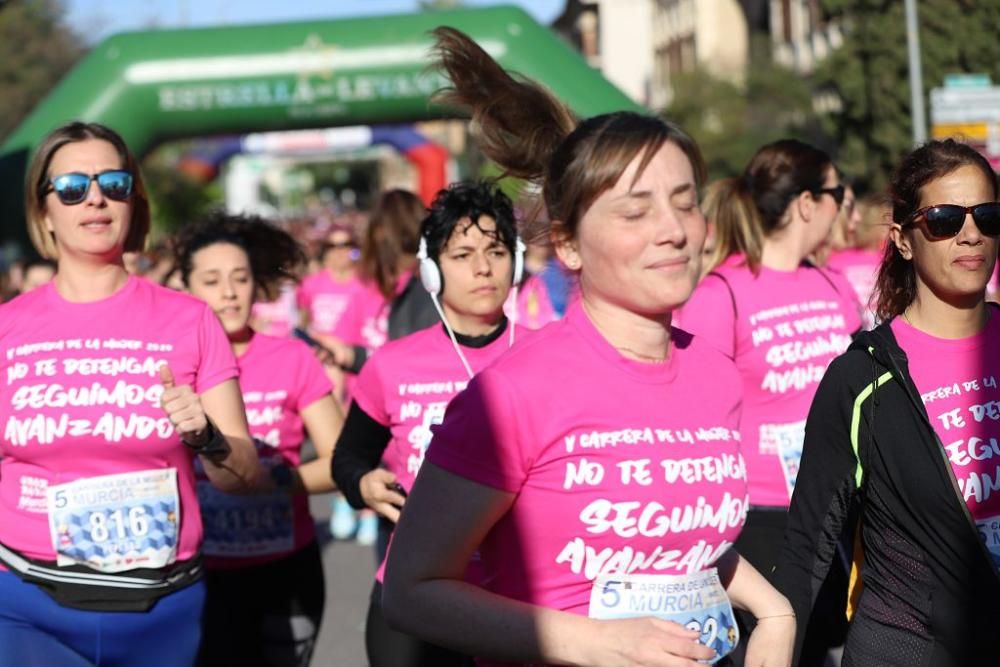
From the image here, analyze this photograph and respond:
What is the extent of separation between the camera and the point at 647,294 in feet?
8.66

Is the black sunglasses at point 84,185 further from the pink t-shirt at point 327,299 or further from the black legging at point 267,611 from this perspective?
the pink t-shirt at point 327,299

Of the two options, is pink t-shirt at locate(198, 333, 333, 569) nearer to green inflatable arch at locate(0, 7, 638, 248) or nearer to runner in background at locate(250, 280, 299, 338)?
runner in background at locate(250, 280, 299, 338)

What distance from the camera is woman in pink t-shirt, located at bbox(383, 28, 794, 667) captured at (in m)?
2.55

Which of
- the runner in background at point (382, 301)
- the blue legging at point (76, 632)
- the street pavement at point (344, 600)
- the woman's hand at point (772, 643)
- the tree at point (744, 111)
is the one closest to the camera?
the woman's hand at point (772, 643)

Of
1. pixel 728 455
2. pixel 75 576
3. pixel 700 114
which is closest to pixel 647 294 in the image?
pixel 728 455

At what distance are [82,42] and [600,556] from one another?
1901 inches

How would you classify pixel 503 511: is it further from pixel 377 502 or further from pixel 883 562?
pixel 377 502

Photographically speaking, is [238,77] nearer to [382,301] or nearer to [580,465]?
[382,301]

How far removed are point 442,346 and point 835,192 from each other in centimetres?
178

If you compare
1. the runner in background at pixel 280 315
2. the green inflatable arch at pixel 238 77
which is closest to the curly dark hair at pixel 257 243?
the runner in background at pixel 280 315

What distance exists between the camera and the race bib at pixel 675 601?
2672 millimetres

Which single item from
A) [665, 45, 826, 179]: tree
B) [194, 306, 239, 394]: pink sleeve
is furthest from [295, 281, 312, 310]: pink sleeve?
[665, 45, 826, 179]: tree

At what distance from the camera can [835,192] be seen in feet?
19.1

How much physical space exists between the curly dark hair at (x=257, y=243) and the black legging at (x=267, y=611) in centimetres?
128
